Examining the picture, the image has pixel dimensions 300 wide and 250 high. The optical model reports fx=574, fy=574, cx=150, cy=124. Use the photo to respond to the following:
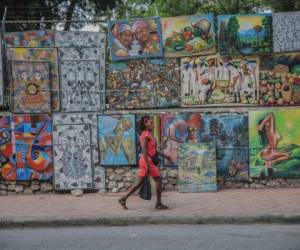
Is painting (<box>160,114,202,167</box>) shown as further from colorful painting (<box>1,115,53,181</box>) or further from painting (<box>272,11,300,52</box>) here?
colorful painting (<box>1,115,53,181</box>)

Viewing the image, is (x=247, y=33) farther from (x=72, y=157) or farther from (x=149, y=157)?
(x=72, y=157)

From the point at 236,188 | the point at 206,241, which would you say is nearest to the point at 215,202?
the point at 236,188

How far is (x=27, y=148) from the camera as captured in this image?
37.4 feet

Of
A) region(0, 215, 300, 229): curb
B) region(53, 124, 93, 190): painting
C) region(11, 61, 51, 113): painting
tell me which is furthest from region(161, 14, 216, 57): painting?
region(0, 215, 300, 229): curb

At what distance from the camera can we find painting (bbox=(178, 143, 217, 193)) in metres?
11.0

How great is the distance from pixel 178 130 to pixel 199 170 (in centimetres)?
90

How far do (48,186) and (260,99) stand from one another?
4571 mm

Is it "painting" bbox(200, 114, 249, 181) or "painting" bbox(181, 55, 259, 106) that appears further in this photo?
"painting" bbox(181, 55, 259, 106)

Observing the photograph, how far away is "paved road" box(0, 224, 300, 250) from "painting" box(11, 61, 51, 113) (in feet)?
10.9

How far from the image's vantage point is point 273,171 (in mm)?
11156

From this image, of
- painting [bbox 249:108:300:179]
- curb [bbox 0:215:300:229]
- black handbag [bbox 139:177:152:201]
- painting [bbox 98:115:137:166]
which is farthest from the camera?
painting [bbox 98:115:137:166]

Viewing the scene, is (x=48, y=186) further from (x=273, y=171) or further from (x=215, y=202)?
(x=273, y=171)

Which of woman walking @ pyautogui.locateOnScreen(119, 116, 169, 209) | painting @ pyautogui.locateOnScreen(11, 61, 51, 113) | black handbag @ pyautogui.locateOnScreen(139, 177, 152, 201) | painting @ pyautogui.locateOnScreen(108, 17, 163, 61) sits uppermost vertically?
painting @ pyautogui.locateOnScreen(108, 17, 163, 61)

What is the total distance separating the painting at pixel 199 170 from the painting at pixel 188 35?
1.94m
